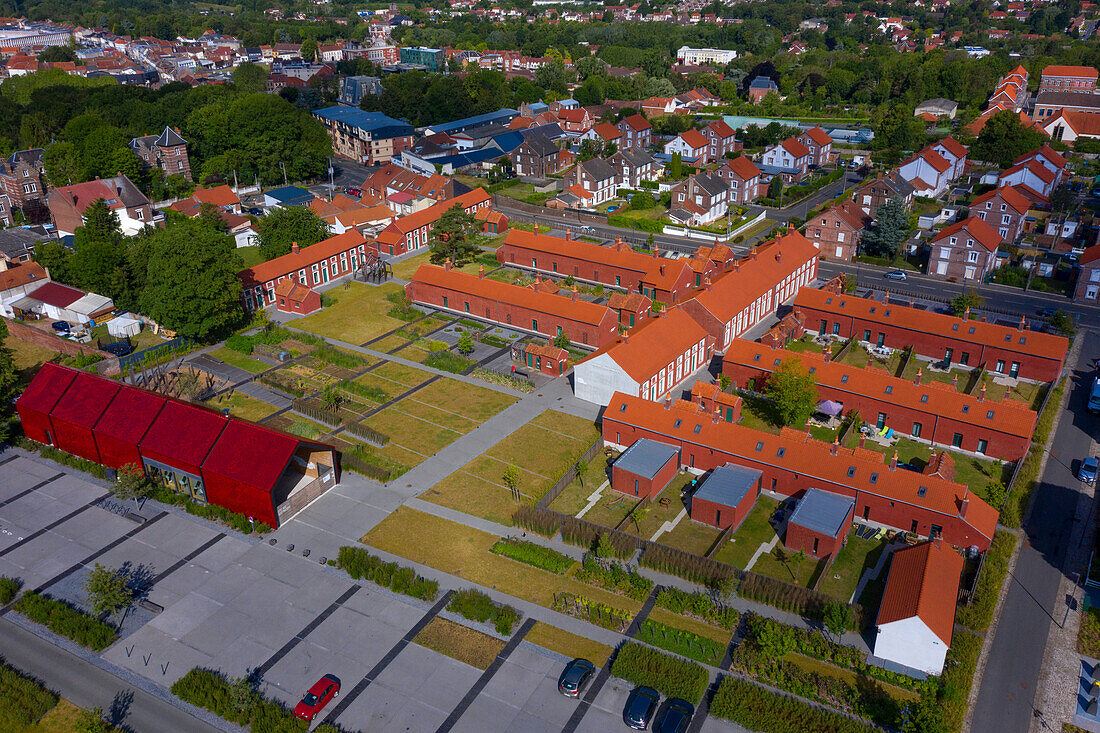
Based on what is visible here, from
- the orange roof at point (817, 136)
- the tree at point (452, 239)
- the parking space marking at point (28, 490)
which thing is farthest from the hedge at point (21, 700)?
the orange roof at point (817, 136)

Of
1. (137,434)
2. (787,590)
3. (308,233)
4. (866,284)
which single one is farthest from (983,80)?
(137,434)

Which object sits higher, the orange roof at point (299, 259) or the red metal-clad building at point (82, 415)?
the orange roof at point (299, 259)

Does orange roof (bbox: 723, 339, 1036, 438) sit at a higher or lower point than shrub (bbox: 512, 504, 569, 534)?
higher

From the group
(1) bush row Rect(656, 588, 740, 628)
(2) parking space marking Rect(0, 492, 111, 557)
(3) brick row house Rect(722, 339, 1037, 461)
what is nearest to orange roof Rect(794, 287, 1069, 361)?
(3) brick row house Rect(722, 339, 1037, 461)

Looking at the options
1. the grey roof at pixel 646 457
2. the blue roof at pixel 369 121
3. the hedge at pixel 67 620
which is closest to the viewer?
the hedge at pixel 67 620

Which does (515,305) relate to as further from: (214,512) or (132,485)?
(132,485)

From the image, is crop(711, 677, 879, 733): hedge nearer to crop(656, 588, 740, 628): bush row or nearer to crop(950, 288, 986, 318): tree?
crop(656, 588, 740, 628): bush row

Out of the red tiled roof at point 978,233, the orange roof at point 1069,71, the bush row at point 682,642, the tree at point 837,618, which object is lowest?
the bush row at point 682,642

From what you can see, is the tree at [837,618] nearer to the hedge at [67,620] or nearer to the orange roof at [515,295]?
the orange roof at [515,295]

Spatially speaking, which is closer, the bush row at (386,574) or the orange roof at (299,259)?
the bush row at (386,574)
